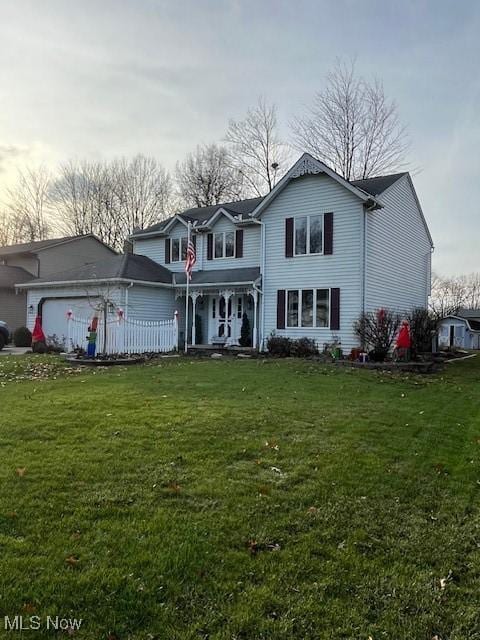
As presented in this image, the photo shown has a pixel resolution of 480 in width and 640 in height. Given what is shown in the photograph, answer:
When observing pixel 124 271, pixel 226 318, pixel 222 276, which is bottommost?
pixel 226 318

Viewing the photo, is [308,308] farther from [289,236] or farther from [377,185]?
[377,185]

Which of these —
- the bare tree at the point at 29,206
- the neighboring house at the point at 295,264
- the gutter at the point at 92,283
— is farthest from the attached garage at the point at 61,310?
the bare tree at the point at 29,206

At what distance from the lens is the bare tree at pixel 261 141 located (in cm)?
3497

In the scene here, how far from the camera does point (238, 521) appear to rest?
3359 mm

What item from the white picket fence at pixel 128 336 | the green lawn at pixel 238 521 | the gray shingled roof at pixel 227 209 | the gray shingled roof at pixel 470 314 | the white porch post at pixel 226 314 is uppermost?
the gray shingled roof at pixel 227 209

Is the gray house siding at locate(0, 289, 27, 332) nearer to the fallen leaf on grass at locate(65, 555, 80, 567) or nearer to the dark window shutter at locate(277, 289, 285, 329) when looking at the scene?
the dark window shutter at locate(277, 289, 285, 329)

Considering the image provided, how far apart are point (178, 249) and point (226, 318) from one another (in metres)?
4.50

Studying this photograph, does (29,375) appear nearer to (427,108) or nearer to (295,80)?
(295,80)

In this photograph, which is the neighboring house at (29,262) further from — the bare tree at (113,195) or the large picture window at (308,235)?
the large picture window at (308,235)

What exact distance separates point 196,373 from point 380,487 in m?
7.27

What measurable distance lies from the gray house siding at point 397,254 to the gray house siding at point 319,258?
1.90 feet

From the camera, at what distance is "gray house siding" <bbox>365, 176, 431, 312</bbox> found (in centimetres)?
1692

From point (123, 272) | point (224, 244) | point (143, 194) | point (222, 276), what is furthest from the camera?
point (143, 194)

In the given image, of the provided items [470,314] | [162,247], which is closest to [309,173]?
[162,247]
